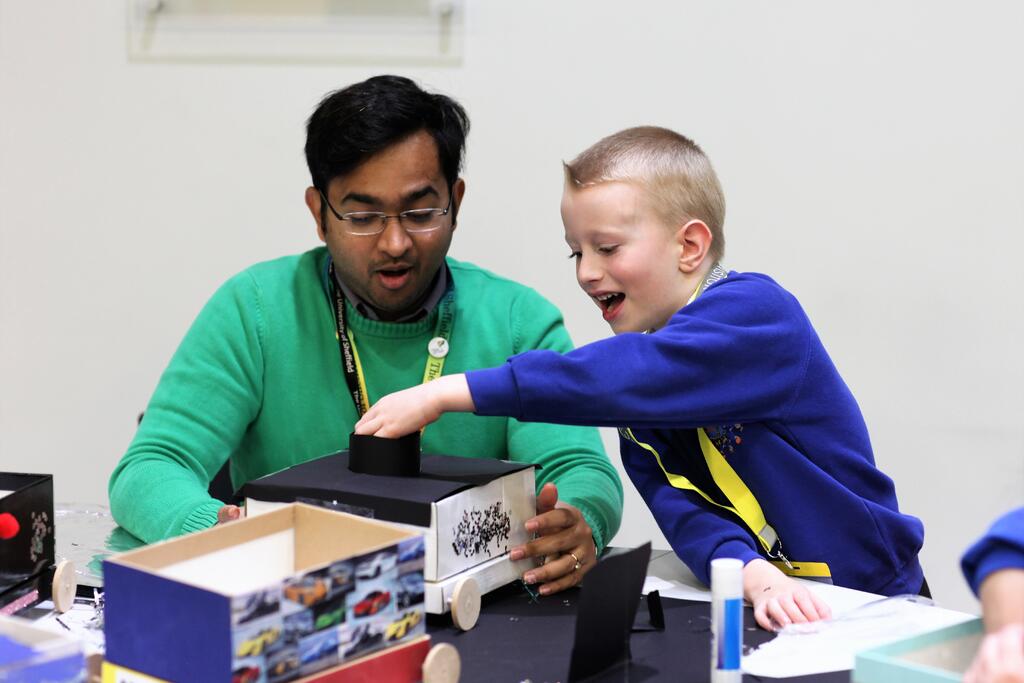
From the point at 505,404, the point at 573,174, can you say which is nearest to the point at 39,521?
the point at 505,404

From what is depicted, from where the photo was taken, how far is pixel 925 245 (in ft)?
8.70

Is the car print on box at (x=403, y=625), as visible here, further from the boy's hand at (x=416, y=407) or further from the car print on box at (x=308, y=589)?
the boy's hand at (x=416, y=407)

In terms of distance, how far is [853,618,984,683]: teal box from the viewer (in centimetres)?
96

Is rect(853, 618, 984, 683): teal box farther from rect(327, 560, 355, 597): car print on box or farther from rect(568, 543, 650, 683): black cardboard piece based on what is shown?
rect(327, 560, 355, 597): car print on box

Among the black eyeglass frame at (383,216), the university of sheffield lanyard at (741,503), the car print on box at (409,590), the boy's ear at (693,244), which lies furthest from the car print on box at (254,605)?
the black eyeglass frame at (383,216)

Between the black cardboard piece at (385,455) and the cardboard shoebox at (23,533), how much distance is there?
0.40m

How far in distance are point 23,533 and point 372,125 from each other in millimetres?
829

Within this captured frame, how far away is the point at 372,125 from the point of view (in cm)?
190

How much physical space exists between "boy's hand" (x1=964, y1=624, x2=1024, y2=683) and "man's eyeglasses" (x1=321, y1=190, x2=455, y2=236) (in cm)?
121

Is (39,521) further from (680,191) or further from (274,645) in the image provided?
(680,191)

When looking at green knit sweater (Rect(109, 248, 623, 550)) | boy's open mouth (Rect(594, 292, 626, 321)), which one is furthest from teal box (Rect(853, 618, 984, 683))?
green knit sweater (Rect(109, 248, 623, 550))

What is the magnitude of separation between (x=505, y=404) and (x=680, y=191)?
0.45 metres

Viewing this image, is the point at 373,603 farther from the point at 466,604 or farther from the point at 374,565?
the point at 466,604

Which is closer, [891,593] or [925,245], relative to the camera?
[891,593]
